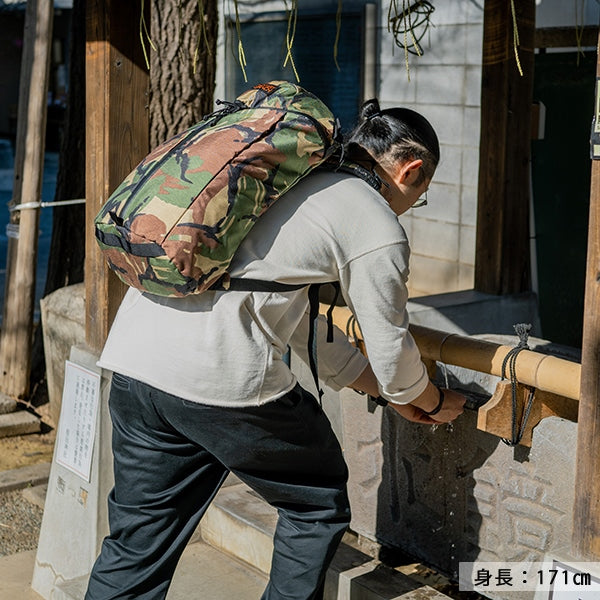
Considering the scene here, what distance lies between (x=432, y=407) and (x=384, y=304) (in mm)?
573

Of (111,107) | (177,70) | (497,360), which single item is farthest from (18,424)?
(497,360)

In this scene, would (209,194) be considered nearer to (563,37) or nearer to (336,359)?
(336,359)

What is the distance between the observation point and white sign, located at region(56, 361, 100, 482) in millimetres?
3529

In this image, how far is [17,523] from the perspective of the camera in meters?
4.48

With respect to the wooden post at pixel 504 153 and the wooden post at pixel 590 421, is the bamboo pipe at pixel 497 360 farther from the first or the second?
the wooden post at pixel 504 153

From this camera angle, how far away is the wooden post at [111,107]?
339 cm

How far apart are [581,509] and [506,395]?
1.68 feet

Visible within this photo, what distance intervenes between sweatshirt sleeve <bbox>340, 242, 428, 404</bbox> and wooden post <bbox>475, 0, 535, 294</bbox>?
3.01 metres

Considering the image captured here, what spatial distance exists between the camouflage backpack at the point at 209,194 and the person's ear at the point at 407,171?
0.20 m

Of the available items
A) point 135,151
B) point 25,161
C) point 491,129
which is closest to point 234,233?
point 135,151

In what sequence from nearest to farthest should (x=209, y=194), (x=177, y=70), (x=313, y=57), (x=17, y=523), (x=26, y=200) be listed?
(x=209, y=194) < (x=177, y=70) < (x=17, y=523) < (x=26, y=200) < (x=313, y=57)

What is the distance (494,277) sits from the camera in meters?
5.44

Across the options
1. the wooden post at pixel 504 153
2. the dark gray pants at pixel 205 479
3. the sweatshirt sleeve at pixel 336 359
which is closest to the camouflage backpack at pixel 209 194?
the dark gray pants at pixel 205 479

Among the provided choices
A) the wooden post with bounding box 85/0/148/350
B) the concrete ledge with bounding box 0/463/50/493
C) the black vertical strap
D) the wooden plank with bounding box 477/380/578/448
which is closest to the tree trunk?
the wooden post with bounding box 85/0/148/350
